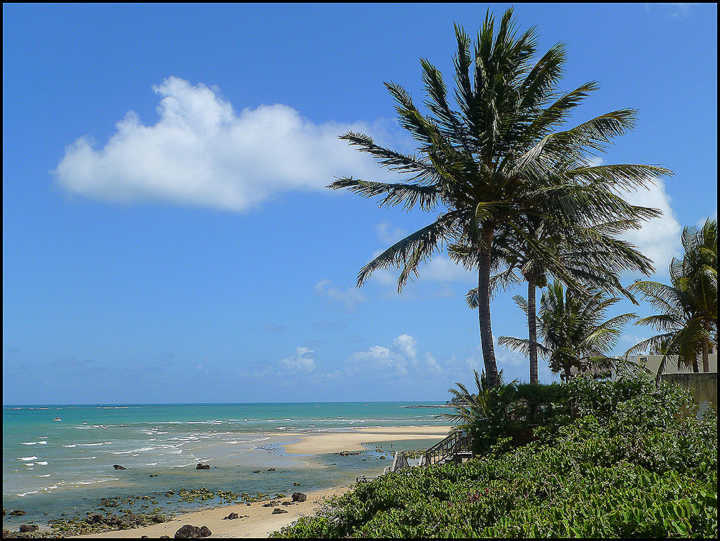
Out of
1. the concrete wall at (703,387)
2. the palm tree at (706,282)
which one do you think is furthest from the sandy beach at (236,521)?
the palm tree at (706,282)

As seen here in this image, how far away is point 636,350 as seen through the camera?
880 inches

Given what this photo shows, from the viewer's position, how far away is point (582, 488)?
6320mm

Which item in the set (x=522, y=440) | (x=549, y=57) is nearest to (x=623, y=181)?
(x=549, y=57)

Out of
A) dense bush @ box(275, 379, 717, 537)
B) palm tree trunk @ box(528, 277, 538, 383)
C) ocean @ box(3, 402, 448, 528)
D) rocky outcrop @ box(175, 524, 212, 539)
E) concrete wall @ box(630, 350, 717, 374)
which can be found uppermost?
palm tree trunk @ box(528, 277, 538, 383)

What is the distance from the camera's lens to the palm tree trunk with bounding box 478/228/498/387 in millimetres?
13555

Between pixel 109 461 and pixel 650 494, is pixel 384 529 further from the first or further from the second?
pixel 109 461

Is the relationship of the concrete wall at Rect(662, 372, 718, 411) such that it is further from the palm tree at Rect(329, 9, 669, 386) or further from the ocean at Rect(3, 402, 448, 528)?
the ocean at Rect(3, 402, 448, 528)

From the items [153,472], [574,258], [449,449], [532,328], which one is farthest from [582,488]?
[153,472]

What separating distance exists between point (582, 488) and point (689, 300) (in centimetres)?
1012

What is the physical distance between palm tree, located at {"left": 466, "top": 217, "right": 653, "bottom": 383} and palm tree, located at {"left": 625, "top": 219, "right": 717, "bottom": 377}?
1351 millimetres

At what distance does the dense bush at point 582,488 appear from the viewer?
198 inches

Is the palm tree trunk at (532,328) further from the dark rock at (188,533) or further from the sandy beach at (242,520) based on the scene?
the dark rock at (188,533)

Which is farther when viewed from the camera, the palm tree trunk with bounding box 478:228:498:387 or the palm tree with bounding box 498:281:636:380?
the palm tree with bounding box 498:281:636:380

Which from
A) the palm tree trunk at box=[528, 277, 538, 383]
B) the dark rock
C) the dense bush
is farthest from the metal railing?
the dark rock
